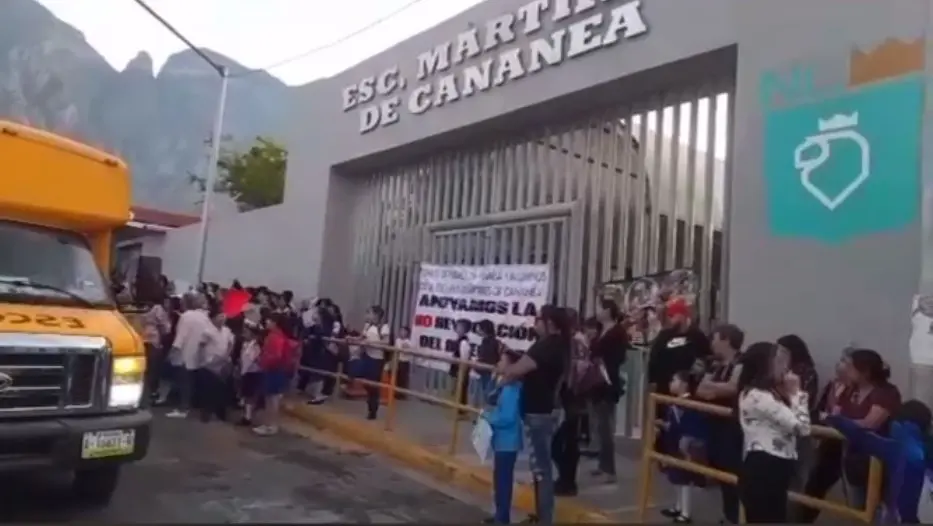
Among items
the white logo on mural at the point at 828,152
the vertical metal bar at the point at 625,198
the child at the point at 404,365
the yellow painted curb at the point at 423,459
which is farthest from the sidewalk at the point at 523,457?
the white logo on mural at the point at 828,152

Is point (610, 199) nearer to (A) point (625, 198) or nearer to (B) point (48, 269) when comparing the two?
(A) point (625, 198)

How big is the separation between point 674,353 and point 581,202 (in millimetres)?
4281

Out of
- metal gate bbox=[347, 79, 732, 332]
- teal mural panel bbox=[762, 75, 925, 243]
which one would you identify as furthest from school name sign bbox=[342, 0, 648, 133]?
teal mural panel bbox=[762, 75, 925, 243]

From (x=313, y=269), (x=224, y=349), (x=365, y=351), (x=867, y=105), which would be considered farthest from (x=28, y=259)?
(x=313, y=269)

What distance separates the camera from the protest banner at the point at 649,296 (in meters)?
9.53

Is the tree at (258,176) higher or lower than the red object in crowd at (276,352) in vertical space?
higher

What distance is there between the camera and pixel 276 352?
1077cm

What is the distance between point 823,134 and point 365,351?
671cm

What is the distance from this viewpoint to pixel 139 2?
15719mm

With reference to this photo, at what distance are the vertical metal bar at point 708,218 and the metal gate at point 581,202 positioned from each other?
0.04 ft

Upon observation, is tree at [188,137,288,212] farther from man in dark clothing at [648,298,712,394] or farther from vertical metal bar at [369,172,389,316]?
man in dark clothing at [648,298,712,394]

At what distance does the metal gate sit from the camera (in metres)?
9.66

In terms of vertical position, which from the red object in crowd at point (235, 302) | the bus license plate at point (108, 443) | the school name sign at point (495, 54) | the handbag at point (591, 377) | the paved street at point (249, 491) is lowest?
the paved street at point (249, 491)

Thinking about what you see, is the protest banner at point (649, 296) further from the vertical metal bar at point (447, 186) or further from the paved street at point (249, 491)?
the vertical metal bar at point (447, 186)
